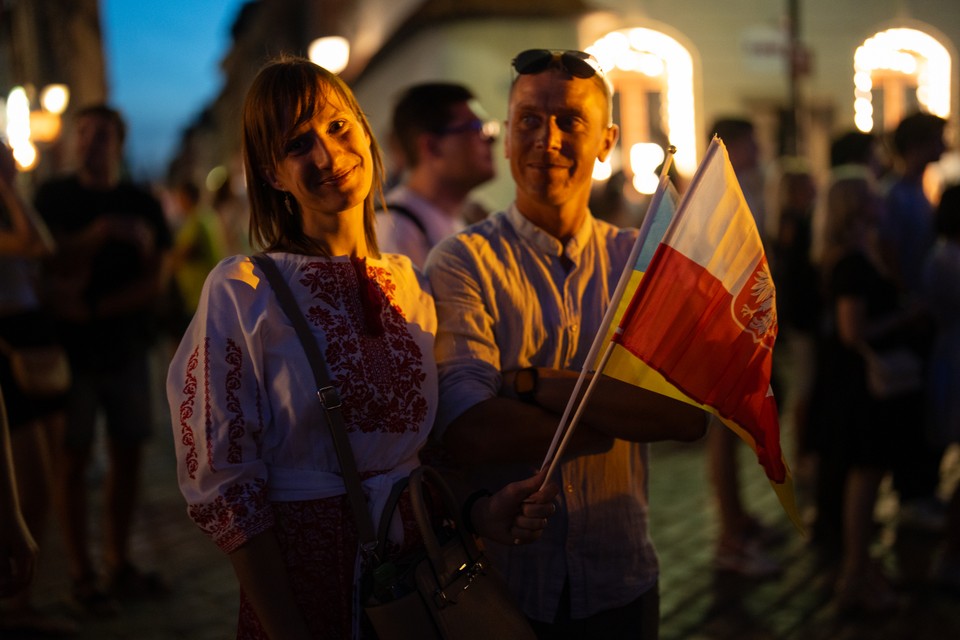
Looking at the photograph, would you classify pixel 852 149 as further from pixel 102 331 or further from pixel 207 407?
pixel 207 407

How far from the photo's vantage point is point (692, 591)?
16.7 ft

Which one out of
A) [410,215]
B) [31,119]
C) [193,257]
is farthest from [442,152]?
[31,119]

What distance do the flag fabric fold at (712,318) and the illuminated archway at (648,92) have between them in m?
14.1

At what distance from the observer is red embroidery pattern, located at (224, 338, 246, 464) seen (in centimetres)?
202

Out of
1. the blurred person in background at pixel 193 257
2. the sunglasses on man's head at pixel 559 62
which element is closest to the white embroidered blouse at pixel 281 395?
the sunglasses on man's head at pixel 559 62

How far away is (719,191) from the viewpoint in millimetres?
2184

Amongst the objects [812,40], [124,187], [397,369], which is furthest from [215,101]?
[397,369]

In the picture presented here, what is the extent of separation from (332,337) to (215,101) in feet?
204

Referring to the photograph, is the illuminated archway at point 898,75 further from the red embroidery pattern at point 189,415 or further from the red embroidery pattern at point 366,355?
the red embroidery pattern at point 189,415

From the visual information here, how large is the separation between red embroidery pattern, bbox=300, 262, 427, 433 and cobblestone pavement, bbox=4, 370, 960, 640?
109 inches

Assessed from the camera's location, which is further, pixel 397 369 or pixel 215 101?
pixel 215 101

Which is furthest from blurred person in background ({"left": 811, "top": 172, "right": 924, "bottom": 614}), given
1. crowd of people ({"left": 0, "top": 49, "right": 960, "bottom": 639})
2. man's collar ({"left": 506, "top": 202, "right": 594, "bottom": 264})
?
man's collar ({"left": 506, "top": 202, "right": 594, "bottom": 264})

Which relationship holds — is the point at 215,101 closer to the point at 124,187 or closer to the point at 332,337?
the point at 124,187

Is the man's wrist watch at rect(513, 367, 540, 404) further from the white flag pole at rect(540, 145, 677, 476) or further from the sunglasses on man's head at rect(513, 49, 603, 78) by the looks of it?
the sunglasses on man's head at rect(513, 49, 603, 78)
